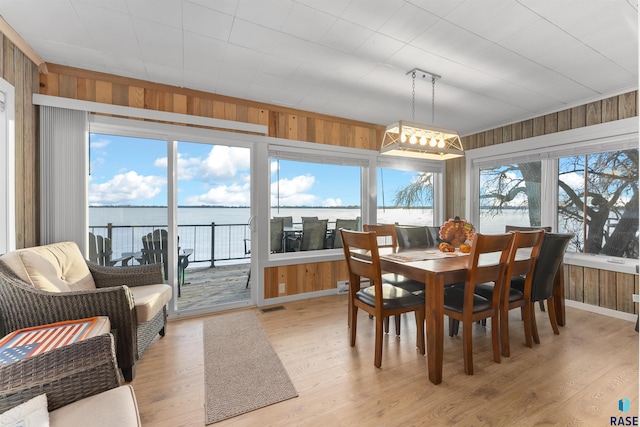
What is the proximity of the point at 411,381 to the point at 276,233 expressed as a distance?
2322 mm

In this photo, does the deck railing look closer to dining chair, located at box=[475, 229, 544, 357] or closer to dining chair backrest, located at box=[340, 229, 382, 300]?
dining chair backrest, located at box=[340, 229, 382, 300]

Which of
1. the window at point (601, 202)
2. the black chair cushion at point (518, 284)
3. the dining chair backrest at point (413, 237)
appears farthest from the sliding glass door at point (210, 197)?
the window at point (601, 202)

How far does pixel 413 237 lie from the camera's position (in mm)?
3391

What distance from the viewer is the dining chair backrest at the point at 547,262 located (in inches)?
94.9

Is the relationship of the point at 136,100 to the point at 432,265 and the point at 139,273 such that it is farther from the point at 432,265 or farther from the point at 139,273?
the point at 432,265

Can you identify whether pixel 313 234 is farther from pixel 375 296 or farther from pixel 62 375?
pixel 62 375

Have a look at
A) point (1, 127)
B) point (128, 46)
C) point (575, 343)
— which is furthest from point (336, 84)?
point (575, 343)

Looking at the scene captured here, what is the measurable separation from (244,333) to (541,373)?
2.42 metres

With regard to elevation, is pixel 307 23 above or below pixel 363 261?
above

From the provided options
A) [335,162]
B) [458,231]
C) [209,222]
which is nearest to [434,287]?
[458,231]

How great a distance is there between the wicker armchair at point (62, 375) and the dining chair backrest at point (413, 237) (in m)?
2.89

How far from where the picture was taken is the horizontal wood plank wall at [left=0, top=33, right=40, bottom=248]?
2139 millimetres

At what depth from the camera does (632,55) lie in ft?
7.72

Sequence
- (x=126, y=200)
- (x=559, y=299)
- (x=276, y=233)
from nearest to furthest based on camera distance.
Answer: (x=559, y=299)
(x=126, y=200)
(x=276, y=233)
